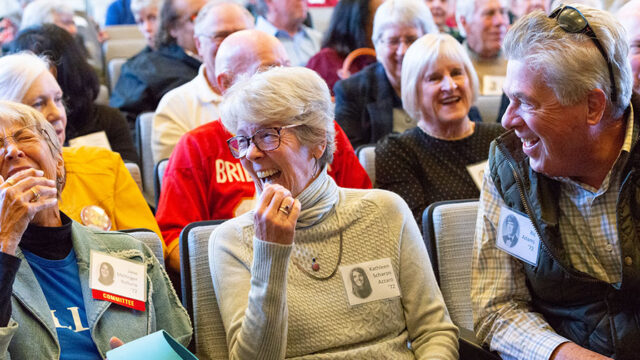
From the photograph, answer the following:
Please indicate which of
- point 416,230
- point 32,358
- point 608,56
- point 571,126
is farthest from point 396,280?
point 32,358

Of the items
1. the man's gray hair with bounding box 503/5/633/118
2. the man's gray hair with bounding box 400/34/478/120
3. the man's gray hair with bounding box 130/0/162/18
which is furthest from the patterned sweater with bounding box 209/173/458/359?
the man's gray hair with bounding box 130/0/162/18

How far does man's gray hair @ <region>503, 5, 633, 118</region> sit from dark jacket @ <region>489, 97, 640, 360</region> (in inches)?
6.6

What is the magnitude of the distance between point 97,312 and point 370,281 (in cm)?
70

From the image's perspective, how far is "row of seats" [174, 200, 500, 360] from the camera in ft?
6.49

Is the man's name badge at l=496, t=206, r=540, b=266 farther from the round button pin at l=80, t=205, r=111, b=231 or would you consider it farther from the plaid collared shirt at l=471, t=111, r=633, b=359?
the round button pin at l=80, t=205, r=111, b=231

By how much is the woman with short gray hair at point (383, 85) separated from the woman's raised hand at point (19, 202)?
2005 millimetres

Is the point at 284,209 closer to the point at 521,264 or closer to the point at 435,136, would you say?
the point at 521,264

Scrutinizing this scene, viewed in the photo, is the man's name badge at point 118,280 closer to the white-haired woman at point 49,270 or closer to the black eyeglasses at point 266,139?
the white-haired woman at point 49,270

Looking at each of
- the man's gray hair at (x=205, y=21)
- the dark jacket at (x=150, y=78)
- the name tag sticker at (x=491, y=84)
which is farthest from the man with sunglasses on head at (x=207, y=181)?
the name tag sticker at (x=491, y=84)

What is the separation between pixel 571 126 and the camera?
1.83 m

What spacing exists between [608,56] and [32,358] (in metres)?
1.52

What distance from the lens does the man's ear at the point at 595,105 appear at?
181 cm

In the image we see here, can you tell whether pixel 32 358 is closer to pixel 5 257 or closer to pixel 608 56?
pixel 5 257

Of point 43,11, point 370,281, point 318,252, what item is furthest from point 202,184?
point 43,11
